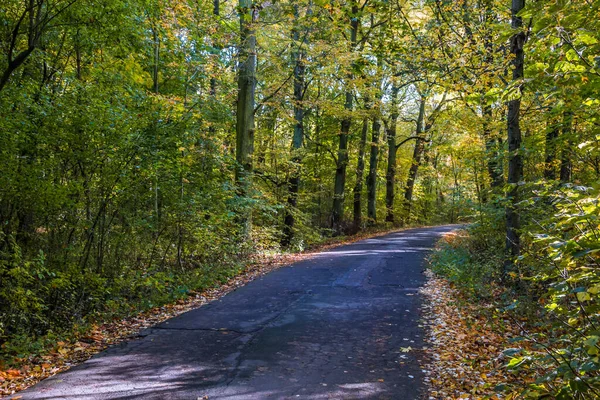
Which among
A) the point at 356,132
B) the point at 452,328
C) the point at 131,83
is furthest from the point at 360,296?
the point at 356,132

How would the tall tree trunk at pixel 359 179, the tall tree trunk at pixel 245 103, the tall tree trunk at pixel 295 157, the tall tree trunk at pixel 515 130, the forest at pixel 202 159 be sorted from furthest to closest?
the tall tree trunk at pixel 359 179, the tall tree trunk at pixel 295 157, the tall tree trunk at pixel 245 103, the tall tree trunk at pixel 515 130, the forest at pixel 202 159

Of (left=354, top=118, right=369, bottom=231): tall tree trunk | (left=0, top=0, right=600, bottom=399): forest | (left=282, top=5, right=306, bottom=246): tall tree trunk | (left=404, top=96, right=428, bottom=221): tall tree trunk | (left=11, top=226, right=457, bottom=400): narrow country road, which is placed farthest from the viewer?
(left=404, top=96, right=428, bottom=221): tall tree trunk

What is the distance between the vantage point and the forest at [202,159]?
4.23 meters

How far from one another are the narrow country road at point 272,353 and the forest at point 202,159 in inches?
45.9

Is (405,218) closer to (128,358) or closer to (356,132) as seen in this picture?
(356,132)

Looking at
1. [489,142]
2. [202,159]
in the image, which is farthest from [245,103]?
[489,142]

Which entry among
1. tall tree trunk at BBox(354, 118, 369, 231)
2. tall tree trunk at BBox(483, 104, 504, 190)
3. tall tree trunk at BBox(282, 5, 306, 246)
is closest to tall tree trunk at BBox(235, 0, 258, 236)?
tall tree trunk at BBox(282, 5, 306, 246)

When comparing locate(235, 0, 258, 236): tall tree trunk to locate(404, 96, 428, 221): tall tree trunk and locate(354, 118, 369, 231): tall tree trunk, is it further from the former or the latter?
locate(404, 96, 428, 221): tall tree trunk

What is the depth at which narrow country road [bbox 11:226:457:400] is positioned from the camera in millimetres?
4488

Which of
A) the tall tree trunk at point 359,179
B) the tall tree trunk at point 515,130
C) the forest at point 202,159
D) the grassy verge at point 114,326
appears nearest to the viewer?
the forest at point 202,159

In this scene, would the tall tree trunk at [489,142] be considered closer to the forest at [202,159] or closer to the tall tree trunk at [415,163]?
the forest at [202,159]

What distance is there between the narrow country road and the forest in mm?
1167

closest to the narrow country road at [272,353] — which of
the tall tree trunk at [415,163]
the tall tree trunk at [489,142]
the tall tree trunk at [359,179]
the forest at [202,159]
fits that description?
the forest at [202,159]

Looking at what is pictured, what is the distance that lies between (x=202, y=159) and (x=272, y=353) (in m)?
7.10
